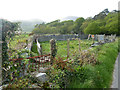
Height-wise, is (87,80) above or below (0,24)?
below

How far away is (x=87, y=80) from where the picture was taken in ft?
14.3

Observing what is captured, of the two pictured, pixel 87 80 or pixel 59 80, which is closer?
pixel 59 80

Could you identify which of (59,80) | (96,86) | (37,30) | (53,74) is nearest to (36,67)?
(53,74)

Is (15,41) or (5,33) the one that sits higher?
(5,33)

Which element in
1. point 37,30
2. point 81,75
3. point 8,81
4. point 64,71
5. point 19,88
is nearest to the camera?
point 19,88

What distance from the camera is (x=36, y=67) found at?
14.3ft

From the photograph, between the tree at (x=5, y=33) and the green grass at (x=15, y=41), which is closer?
the tree at (x=5, y=33)

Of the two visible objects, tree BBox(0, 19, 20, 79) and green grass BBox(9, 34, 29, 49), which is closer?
tree BBox(0, 19, 20, 79)

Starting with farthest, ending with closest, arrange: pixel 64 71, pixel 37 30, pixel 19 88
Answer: pixel 37 30, pixel 64 71, pixel 19 88

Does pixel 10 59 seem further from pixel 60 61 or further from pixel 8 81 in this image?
pixel 60 61

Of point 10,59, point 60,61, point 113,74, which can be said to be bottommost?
point 113,74

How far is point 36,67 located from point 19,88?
1391 mm

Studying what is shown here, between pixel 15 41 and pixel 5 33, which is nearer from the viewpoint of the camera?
pixel 5 33

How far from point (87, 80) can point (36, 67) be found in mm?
2075
